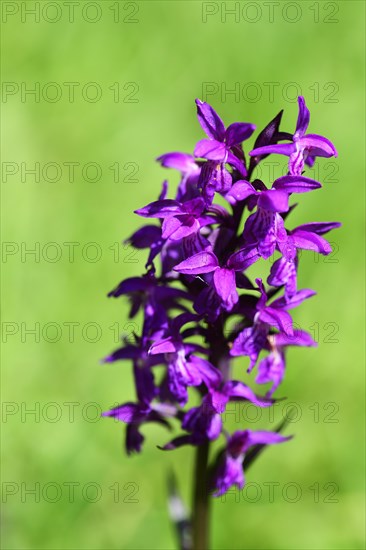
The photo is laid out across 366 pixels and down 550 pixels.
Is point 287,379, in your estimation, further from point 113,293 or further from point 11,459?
point 113,293

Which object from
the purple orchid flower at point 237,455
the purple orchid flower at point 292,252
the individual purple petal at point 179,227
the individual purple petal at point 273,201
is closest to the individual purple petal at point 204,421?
the purple orchid flower at point 237,455

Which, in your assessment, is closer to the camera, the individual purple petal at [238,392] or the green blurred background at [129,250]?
the individual purple petal at [238,392]

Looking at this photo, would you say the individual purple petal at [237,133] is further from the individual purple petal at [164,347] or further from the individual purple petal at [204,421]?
the individual purple petal at [204,421]

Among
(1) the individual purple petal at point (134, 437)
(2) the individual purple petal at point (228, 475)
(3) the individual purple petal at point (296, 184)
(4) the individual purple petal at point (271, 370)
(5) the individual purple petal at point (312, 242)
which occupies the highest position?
(3) the individual purple petal at point (296, 184)

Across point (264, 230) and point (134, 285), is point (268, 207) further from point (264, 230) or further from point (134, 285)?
point (134, 285)

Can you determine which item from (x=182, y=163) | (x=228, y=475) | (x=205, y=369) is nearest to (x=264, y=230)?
(x=182, y=163)

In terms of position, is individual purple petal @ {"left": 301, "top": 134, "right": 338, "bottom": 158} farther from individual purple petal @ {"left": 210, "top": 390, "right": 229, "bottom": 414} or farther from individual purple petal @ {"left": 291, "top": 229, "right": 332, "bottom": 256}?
individual purple petal @ {"left": 210, "top": 390, "right": 229, "bottom": 414}

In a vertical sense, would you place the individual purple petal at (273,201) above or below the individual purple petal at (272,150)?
below
